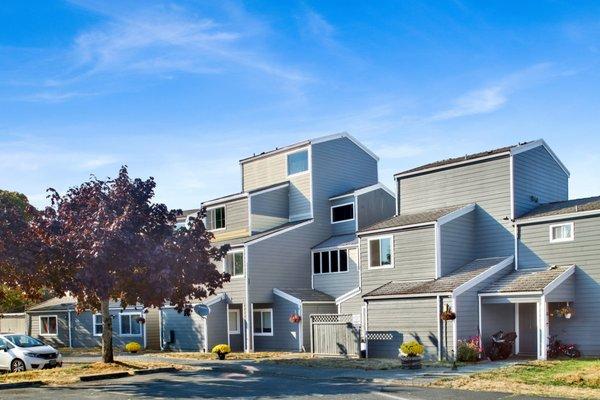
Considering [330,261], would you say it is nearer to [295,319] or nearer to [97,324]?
[295,319]

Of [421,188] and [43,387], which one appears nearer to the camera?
[43,387]

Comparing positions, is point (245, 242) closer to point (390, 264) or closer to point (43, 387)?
point (390, 264)

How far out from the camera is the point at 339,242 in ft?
141

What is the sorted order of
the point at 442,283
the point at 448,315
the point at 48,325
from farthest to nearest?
the point at 48,325 < the point at 442,283 < the point at 448,315

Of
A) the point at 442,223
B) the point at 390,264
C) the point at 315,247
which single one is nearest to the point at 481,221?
the point at 442,223

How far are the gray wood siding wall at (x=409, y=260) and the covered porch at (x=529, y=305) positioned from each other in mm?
3347

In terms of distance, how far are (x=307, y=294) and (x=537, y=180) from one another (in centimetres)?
1480

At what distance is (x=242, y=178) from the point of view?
50031 millimetres

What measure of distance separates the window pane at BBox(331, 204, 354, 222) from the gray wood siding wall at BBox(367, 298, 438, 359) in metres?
12.0

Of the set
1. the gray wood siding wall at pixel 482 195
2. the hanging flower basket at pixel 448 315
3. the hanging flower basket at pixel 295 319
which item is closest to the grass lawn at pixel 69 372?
the hanging flower basket at pixel 295 319

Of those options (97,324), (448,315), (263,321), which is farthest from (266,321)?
(448,315)

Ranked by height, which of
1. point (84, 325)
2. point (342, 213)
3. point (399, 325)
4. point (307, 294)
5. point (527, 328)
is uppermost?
point (342, 213)

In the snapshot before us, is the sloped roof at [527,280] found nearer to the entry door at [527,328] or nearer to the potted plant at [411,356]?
the entry door at [527,328]

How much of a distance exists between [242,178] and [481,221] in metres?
20.4
